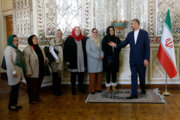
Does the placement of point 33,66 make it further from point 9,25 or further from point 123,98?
point 9,25

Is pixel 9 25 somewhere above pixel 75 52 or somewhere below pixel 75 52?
above

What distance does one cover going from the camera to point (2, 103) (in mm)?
4195

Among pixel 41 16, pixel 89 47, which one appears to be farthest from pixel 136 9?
pixel 41 16

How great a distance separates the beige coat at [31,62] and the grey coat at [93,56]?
1.21 m

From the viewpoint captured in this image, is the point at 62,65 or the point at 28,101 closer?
the point at 28,101

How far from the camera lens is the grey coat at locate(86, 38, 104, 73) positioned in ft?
15.3

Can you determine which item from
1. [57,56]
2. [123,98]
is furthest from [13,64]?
[123,98]

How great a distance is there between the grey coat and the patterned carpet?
575mm

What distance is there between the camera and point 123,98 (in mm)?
4371

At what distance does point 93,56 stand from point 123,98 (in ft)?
3.54

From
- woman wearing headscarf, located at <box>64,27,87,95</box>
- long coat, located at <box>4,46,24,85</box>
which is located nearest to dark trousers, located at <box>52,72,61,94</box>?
woman wearing headscarf, located at <box>64,27,87,95</box>

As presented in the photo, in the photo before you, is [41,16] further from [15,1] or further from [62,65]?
[62,65]

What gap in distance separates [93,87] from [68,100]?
28.1 inches

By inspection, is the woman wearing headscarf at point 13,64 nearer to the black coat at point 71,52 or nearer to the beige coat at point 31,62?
the beige coat at point 31,62
